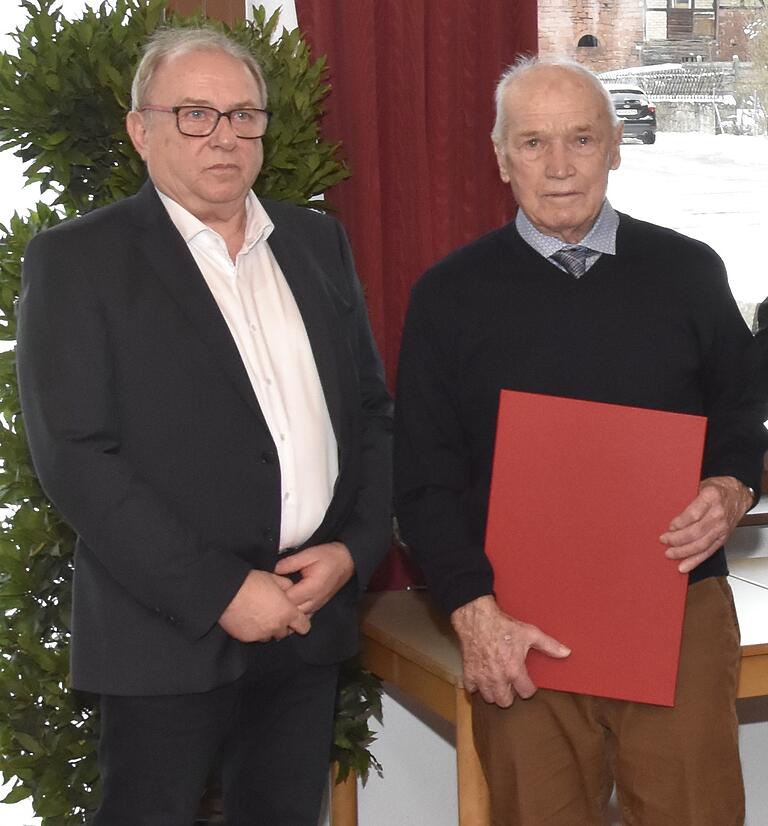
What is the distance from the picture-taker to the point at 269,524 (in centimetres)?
195

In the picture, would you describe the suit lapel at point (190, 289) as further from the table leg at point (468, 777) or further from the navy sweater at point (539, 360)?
the table leg at point (468, 777)

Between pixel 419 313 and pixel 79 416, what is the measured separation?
1.93 ft

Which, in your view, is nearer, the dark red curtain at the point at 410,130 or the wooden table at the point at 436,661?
the wooden table at the point at 436,661

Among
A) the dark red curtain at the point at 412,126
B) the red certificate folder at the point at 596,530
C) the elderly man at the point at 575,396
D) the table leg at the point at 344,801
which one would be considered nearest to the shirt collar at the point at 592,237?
the elderly man at the point at 575,396

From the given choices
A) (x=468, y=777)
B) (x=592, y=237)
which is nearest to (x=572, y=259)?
(x=592, y=237)

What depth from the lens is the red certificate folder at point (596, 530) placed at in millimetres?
1886

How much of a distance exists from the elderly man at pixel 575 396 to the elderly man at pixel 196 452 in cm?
19

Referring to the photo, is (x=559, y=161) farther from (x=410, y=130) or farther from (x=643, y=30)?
(x=643, y=30)

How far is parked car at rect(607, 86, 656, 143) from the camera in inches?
135

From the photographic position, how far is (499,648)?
191 cm

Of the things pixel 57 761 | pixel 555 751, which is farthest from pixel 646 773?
pixel 57 761

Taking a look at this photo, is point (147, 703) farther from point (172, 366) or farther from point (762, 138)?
point (762, 138)

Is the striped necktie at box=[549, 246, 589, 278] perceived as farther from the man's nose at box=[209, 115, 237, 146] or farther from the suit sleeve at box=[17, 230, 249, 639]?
the suit sleeve at box=[17, 230, 249, 639]

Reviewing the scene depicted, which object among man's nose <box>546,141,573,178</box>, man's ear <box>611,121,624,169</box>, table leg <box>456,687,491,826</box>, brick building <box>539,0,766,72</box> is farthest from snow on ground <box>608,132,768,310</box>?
table leg <box>456,687,491,826</box>
